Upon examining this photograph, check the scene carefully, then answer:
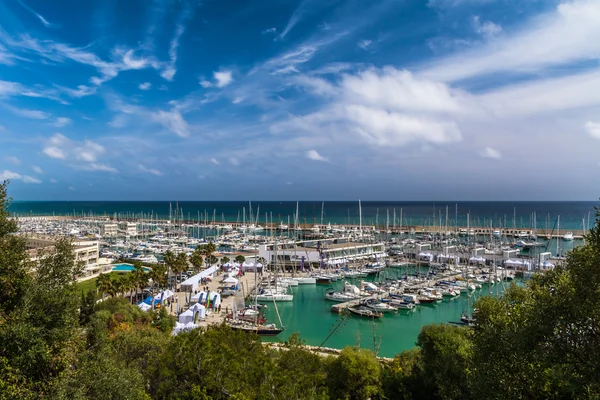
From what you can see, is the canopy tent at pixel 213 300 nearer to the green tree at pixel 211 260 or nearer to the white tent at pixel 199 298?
the white tent at pixel 199 298

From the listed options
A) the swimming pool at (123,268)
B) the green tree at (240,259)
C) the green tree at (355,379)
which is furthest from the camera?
the green tree at (240,259)

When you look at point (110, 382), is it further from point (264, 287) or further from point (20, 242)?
point (264, 287)

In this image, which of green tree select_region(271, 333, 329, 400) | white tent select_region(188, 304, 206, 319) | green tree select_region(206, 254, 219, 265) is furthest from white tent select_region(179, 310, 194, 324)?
green tree select_region(206, 254, 219, 265)

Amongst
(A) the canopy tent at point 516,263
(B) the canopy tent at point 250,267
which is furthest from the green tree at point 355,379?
(A) the canopy tent at point 516,263

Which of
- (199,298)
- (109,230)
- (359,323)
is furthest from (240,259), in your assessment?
(109,230)

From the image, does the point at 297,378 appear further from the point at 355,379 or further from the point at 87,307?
the point at 87,307

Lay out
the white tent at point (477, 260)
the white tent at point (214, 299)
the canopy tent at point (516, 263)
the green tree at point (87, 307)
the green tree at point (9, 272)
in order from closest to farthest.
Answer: the green tree at point (9, 272) → the green tree at point (87, 307) → the white tent at point (214, 299) → the canopy tent at point (516, 263) → the white tent at point (477, 260)
